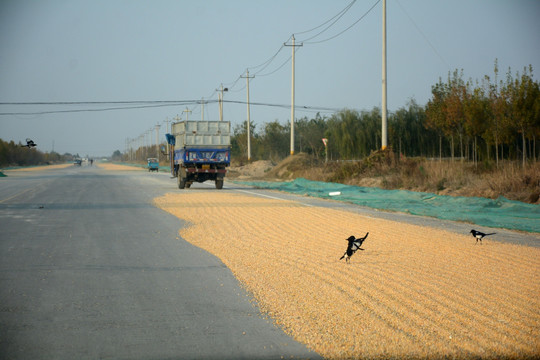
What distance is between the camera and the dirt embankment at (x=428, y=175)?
65.4 ft

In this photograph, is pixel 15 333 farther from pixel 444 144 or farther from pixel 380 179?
pixel 444 144

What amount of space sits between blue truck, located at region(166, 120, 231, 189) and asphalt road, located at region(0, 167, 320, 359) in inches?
682

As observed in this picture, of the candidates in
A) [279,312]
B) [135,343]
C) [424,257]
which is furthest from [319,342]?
[424,257]

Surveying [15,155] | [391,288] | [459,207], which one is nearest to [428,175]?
[459,207]

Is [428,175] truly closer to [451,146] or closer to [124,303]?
[451,146]

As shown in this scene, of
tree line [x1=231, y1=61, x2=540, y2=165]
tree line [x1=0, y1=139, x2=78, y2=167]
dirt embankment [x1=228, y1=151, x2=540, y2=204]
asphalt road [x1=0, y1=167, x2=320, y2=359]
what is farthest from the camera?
tree line [x1=0, y1=139, x2=78, y2=167]

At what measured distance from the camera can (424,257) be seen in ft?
30.2

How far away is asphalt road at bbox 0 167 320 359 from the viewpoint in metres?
5.00

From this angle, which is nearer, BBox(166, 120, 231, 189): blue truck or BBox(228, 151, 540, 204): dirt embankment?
BBox(228, 151, 540, 204): dirt embankment

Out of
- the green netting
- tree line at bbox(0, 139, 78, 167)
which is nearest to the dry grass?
the green netting

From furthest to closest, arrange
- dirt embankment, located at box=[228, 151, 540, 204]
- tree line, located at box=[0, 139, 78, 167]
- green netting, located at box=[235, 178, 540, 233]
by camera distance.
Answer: tree line, located at box=[0, 139, 78, 167] < dirt embankment, located at box=[228, 151, 540, 204] < green netting, located at box=[235, 178, 540, 233]

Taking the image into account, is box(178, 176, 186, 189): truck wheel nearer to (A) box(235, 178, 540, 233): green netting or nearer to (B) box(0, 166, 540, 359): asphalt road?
(A) box(235, 178, 540, 233): green netting

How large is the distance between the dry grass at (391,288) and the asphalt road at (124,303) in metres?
0.39

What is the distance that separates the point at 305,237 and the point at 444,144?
37.5 meters
